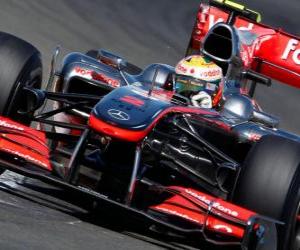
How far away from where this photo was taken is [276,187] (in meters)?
7.31

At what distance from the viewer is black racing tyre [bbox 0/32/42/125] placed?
318 inches

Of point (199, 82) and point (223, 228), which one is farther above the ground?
point (199, 82)

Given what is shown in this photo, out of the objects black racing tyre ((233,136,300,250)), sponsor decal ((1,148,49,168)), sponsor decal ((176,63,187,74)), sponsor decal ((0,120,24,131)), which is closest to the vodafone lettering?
sponsor decal ((176,63,187,74))

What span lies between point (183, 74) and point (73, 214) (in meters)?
2.36

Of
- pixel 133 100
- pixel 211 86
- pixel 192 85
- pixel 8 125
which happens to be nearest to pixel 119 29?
pixel 211 86

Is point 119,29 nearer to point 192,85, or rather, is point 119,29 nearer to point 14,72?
point 192,85

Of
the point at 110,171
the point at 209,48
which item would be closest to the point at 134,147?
the point at 110,171

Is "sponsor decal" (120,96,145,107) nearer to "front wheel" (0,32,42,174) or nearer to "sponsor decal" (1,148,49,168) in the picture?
"sponsor decal" (1,148,49,168)

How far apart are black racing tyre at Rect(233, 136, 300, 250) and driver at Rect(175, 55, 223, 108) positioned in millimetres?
1658

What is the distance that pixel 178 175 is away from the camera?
824 centimetres

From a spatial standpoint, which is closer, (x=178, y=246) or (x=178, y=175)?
(x=178, y=246)

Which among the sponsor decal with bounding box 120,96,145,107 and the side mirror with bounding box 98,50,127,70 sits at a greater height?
the side mirror with bounding box 98,50,127,70

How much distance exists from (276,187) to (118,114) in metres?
1.27

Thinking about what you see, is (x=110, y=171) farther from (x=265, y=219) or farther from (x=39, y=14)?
(x=39, y=14)
